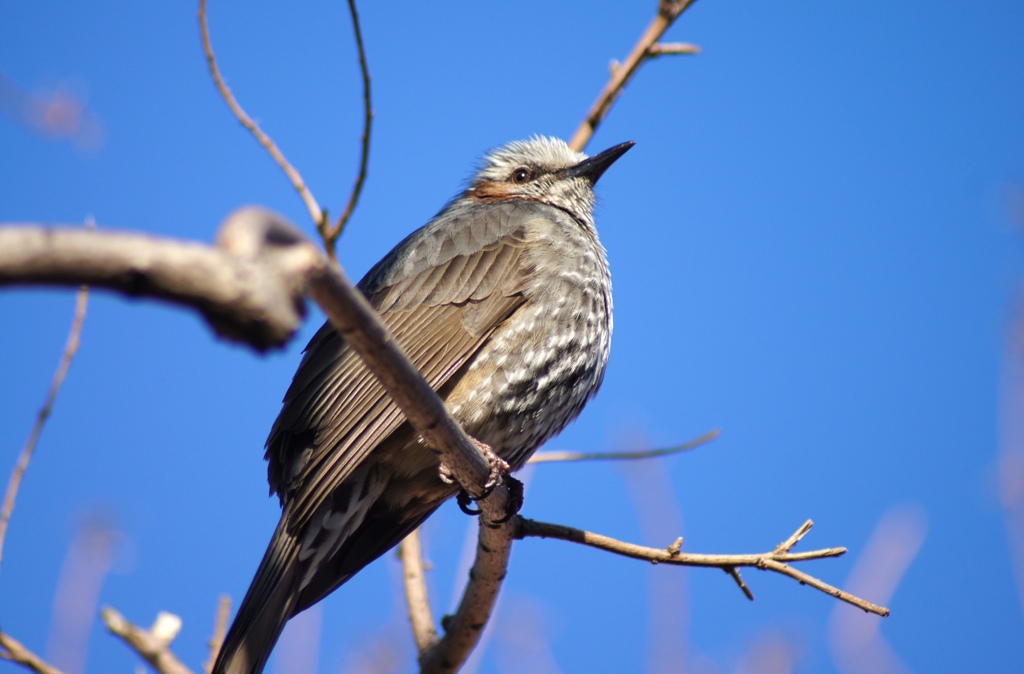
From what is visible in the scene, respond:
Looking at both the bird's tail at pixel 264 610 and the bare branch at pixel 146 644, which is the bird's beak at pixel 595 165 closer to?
the bird's tail at pixel 264 610

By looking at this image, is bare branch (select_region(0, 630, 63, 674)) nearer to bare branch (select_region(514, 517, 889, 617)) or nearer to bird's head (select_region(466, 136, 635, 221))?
bare branch (select_region(514, 517, 889, 617))

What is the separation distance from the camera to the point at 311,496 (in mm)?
3965

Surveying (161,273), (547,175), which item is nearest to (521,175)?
(547,175)

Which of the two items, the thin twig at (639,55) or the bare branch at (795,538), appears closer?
the bare branch at (795,538)

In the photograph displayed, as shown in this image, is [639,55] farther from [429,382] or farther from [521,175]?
[429,382]

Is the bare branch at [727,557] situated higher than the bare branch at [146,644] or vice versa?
the bare branch at [146,644]

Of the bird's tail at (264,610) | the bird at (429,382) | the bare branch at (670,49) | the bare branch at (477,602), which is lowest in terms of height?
the bare branch at (477,602)

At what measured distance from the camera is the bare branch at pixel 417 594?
4.58 meters

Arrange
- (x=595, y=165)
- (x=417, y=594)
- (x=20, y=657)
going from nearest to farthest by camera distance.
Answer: (x=20, y=657)
(x=417, y=594)
(x=595, y=165)

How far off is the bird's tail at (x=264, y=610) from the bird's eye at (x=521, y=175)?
3.02 m

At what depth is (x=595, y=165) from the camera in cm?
591

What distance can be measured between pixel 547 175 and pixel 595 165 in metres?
0.34

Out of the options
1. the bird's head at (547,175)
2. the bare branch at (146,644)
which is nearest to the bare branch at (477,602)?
the bare branch at (146,644)

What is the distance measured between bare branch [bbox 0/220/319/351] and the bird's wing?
8.62ft
